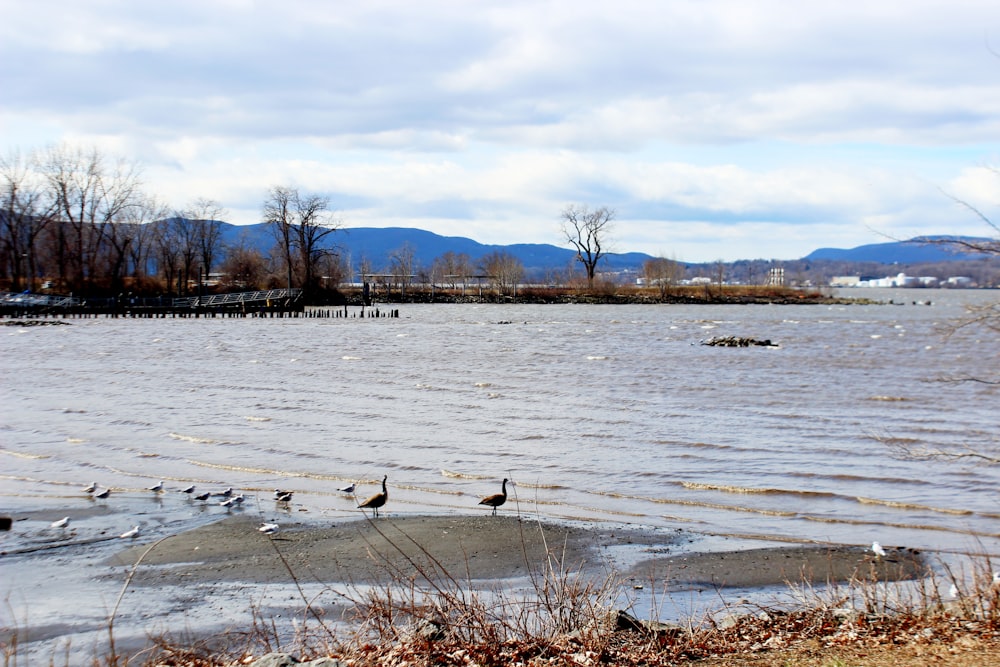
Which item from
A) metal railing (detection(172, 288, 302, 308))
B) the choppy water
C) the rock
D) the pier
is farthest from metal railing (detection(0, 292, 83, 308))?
the rock

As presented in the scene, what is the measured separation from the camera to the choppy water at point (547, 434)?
13336mm

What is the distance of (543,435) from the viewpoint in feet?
65.4

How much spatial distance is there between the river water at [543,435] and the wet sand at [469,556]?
3.00 feet

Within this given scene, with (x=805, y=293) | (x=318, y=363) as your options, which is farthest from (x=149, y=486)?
(x=805, y=293)

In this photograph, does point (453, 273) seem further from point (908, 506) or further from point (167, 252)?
point (908, 506)

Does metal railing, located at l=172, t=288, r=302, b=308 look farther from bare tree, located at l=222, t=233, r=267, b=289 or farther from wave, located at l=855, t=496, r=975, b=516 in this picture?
wave, located at l=855, t=496, r=975, b=516

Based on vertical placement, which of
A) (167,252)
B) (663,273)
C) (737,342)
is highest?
(167,252)

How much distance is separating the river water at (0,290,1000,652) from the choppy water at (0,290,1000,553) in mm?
77

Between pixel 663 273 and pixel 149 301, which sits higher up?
pixel 663 273

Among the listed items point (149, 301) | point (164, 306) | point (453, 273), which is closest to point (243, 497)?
point (164, 306)

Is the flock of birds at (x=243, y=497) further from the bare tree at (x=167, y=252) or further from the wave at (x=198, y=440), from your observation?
the bare tree at (x=167, y=252)

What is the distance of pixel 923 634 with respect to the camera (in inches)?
257

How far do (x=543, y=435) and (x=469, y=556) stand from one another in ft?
31.5

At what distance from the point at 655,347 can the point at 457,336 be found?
622 inches
